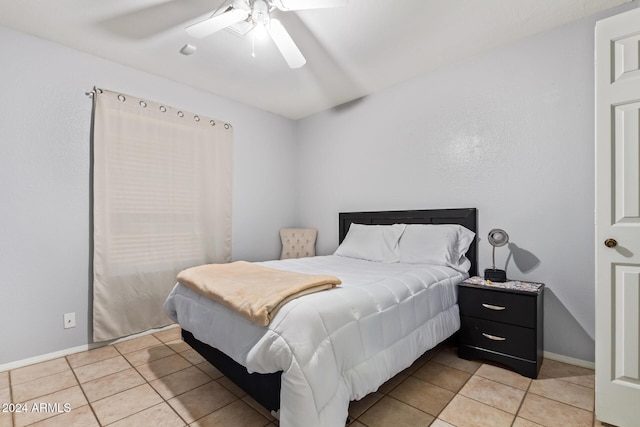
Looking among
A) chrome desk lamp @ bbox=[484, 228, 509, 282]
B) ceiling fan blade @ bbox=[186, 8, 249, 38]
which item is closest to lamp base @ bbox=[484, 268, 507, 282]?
chrome desk lamp @ bbox=[484, 228, 509, 282]

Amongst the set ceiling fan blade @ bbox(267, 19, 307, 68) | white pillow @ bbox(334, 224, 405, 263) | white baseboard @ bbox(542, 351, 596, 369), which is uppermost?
ceiling fan blade @ bbox(267, 19, 307, 68)

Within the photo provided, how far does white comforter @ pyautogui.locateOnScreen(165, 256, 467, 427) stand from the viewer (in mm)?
1301

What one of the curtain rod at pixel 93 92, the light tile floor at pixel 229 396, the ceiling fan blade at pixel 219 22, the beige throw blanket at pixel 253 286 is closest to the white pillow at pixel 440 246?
the light tile floor at pixel 229 396

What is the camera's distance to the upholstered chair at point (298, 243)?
4090 millimetres

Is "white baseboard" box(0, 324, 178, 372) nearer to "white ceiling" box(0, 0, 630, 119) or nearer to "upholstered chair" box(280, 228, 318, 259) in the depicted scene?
"upholstered chair" box(280, 228, 318, 259)

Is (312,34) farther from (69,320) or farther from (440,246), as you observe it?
(69,320)

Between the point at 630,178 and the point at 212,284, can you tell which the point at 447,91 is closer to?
the point at 630,178

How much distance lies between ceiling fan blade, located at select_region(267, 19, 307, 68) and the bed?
63.6 inches

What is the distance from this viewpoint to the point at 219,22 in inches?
75.0

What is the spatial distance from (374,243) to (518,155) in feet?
4.79

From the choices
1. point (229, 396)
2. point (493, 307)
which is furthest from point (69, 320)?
point (493, 307)

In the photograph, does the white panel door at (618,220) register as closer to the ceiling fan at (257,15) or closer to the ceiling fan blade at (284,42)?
the ceiling fan at (257,15)

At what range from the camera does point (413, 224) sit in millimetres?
3100

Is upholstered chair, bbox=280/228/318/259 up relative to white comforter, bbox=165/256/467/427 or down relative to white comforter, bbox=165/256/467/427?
up
